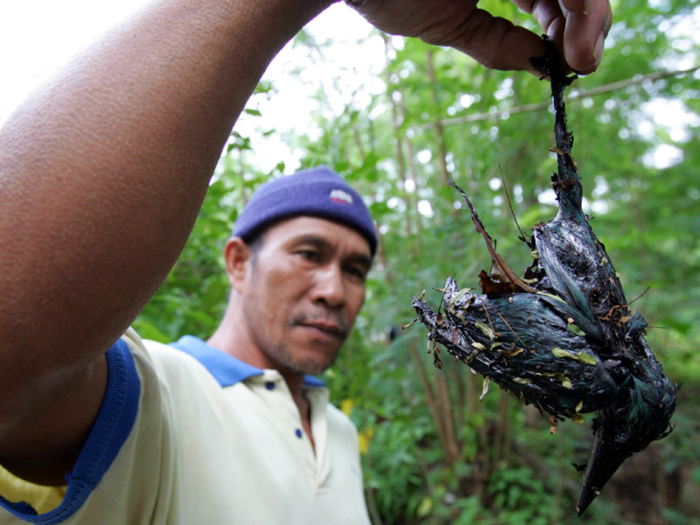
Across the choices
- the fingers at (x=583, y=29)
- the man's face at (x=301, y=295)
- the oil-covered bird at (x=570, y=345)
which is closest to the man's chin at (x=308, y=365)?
the man's face at (x=301, y=295)

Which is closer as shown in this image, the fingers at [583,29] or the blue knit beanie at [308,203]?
the fingers at [583,29]

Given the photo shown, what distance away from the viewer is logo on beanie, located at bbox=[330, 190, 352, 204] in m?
1.98

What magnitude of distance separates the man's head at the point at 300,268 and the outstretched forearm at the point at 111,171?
1314 millimetres

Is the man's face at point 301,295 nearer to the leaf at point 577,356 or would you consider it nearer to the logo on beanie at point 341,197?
the logo on beanie at point 341,197

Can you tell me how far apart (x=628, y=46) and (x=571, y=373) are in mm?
3864

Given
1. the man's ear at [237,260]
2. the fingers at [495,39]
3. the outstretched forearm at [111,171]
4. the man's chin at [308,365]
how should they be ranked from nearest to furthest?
the outstretched forearm at [111,171]
the fingers at [495,39]
the man's chin at [308,365]
the man's ear at [237,260]

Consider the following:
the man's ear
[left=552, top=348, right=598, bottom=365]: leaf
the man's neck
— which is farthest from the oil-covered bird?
the man's ear

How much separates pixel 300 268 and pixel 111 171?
4.64 ft

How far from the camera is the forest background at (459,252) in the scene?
95.5 inches

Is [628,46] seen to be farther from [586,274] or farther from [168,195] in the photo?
[168,195]

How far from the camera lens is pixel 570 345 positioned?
66 centimetres

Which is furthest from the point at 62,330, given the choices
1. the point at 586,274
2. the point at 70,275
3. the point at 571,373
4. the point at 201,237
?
the point at 201,237

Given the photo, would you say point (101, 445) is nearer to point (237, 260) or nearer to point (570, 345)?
point (570, 345)

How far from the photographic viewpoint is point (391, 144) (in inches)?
139
